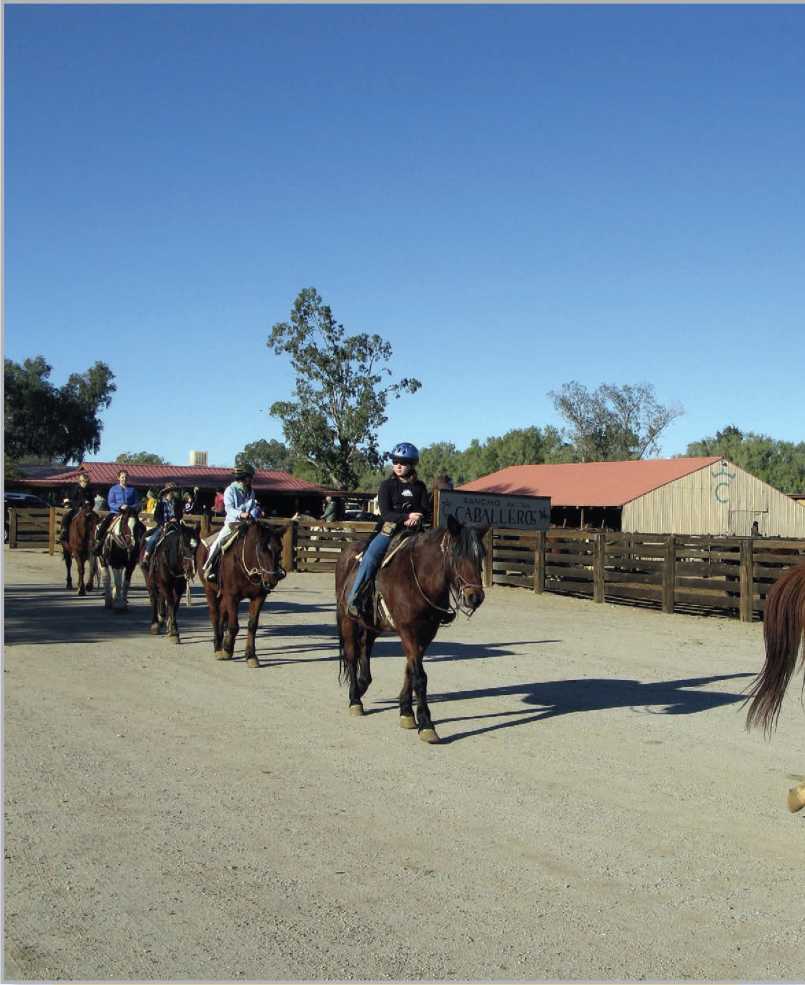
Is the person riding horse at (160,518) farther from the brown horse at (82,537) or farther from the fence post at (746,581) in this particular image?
the fence post at (746,581)

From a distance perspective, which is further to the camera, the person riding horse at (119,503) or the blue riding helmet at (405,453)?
the person riding horse at (119,503)

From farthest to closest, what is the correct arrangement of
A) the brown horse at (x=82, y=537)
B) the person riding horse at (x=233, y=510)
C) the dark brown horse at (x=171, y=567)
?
1. the brown horse at (x=82, y=537)
2. the dark brown horse at (x=171, y=567)
3. the person riding horse at (x=233, y=510)

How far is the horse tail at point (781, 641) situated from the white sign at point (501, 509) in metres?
16.1

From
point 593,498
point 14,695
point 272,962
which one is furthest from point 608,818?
point 593,498

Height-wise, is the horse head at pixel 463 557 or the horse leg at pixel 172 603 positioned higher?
the horse head at pixel 463 557

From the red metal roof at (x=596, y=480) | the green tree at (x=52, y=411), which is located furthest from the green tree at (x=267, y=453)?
the red metal roof at (x=596, y=480)

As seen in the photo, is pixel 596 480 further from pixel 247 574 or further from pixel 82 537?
pixel 247 574

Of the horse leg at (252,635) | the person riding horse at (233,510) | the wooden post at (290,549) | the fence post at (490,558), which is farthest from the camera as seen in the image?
the wooden post at (290,549)

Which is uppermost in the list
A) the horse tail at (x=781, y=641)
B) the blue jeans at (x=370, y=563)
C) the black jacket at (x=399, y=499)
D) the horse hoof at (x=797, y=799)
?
the black jacket at (x=399, y=499)

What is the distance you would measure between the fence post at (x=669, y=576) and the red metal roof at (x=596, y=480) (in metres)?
32.3

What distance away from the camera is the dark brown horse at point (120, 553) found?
56.5 feet

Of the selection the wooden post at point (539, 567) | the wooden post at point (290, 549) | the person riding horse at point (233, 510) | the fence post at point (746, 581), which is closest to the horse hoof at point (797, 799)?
the person riding horse at point (233, 510)

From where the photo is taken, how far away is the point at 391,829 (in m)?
6.05

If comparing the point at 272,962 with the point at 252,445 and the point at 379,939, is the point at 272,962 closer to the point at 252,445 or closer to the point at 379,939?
the point at 379,939
